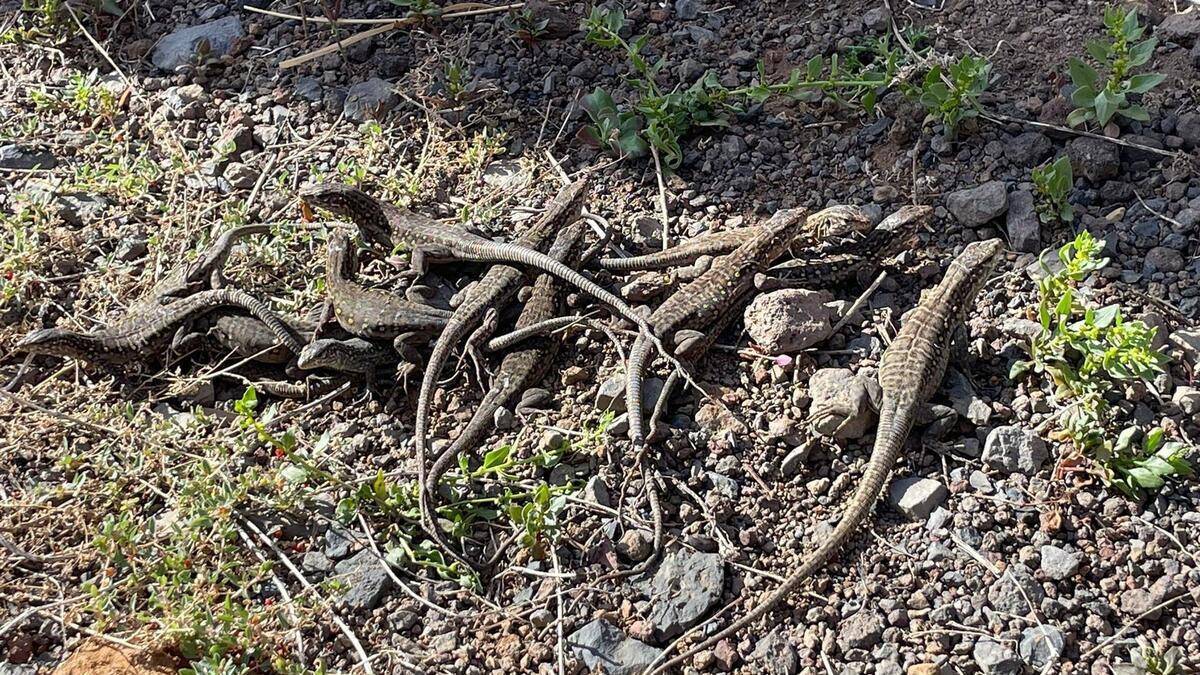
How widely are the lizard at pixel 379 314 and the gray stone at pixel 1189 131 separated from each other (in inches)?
144

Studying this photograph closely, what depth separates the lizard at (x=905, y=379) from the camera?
4.47 m

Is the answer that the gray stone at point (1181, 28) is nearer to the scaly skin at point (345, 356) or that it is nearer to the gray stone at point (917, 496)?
the gray stone at point (917, 496)

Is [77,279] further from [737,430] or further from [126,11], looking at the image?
[737,430]

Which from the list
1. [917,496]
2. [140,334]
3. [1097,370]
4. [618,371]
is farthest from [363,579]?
[1097,370]

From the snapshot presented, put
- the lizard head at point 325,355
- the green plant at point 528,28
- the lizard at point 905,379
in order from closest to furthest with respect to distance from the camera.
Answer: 1. the lizard at point 905,379
2. the lizard head at point 325,355
3. the green plant at point 528,28

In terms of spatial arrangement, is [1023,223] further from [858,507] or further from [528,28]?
[528,28]

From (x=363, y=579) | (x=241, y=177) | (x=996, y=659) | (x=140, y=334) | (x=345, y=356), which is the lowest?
(x=996, y=659)

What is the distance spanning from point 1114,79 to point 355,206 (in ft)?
12.2

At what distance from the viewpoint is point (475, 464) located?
5070mm

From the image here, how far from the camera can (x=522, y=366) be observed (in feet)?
17.2

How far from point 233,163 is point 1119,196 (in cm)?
→ 452

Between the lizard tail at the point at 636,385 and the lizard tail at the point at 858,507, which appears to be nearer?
the lizard tail at the point at 858,507

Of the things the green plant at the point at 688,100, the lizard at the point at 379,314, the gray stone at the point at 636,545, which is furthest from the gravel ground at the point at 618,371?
the lizard at the point at 379,314

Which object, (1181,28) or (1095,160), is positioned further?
(1181,28)
